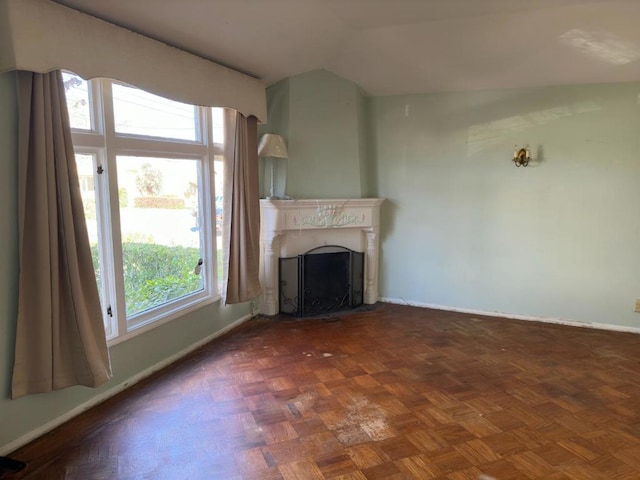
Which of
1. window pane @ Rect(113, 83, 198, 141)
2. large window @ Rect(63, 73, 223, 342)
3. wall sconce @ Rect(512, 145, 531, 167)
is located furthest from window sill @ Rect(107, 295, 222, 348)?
wall sconce @ Rect(512, 145, 531, 167)

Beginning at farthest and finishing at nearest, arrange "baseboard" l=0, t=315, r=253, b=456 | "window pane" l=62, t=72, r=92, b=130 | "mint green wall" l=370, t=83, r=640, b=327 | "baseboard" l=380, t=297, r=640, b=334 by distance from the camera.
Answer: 1. "baseboard" l=380, t=297, r=640, b=334
2. "mint green wall" l=370, t=83, r=640, b=327
3. "window pane" l=62, t=72, r=92, b=130
4. "baseboard" l=0, t=315, r=253, b=456

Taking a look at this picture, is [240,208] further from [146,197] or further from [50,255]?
[50,255]

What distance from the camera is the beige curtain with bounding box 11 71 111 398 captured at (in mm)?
2070

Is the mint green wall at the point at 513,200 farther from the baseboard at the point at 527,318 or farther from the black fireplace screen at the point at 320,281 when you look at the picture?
the black fireplace screen at the point at 320,281

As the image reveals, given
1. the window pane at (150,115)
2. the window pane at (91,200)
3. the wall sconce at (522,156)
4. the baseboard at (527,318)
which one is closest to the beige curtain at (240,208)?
the window pane at (150,115)

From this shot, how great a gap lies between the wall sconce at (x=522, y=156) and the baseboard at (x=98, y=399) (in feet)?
10.3

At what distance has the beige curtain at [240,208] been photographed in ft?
11.3

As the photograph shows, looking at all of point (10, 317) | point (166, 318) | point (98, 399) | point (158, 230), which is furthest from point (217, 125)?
point (98, 399)

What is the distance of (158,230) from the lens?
311 centimetres

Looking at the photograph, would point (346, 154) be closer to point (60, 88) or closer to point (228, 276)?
point (228, 276)

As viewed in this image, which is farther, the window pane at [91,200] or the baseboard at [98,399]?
the window pane at [91,200]

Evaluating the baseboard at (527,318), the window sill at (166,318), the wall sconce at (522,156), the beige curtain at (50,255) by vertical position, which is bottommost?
the baseboard at (527,318)

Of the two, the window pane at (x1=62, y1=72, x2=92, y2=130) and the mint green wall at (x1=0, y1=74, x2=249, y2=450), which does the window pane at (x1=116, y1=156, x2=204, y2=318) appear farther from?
the mint green wall at (x1=0, y1=74, x2=249, y2=450)

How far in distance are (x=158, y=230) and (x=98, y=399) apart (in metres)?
1.18
